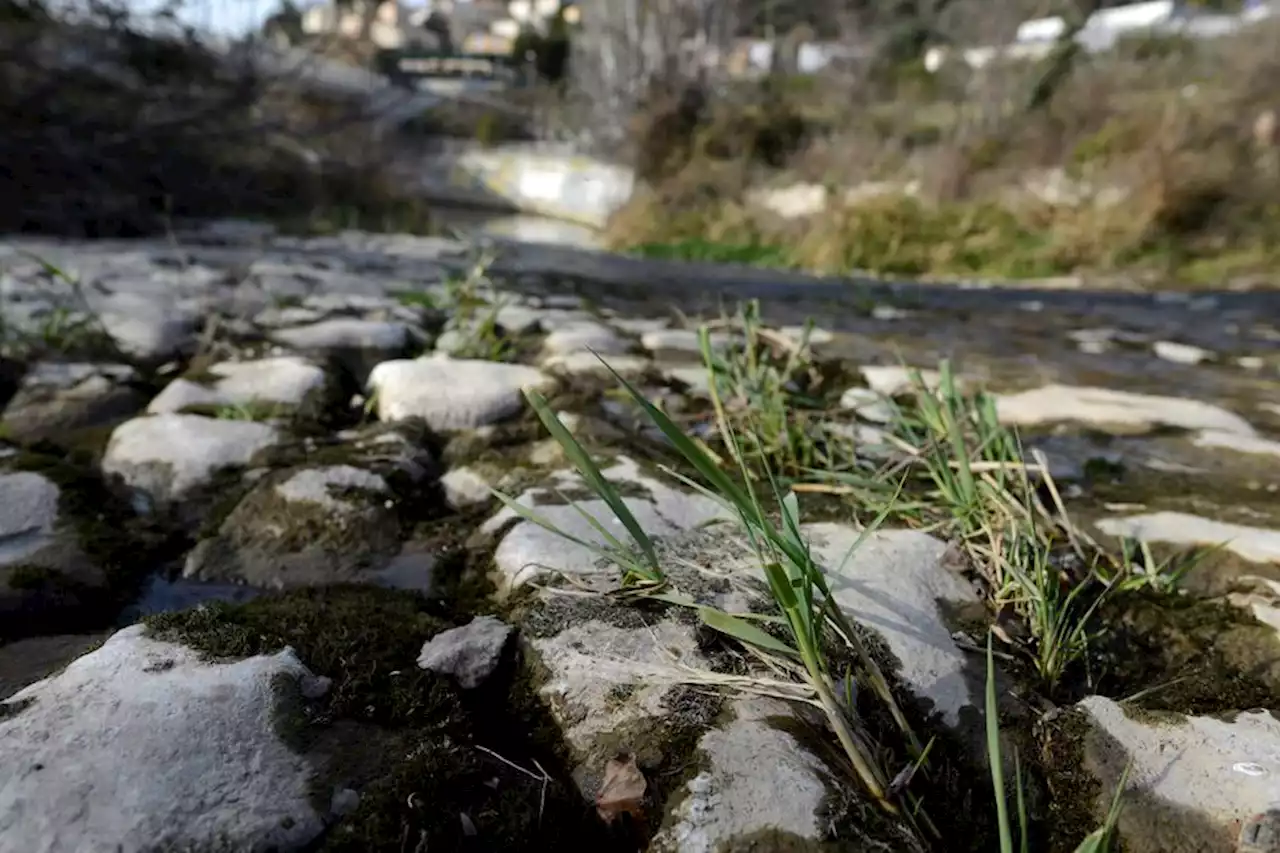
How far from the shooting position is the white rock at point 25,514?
1144 millimetres

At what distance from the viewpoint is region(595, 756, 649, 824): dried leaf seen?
0.77m

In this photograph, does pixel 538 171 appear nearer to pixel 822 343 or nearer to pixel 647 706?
pixel 822 343

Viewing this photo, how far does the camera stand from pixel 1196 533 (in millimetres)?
1304

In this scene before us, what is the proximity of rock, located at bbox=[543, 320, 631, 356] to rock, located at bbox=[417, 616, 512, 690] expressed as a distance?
3.94ft

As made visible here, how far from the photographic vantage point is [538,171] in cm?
1598

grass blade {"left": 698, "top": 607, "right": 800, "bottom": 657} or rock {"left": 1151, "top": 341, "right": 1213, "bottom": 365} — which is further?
rock {"left": 1151, "top": 341, "right": 1213, "bottom": 365}

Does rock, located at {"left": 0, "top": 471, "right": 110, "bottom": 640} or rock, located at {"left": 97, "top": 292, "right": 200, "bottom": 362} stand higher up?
rock, located at {"left": 97, "top": 292, "right": 200, "bottom": 362}

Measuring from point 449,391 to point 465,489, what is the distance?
14.5 inches

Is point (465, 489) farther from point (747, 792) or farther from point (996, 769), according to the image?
point (996, 769)

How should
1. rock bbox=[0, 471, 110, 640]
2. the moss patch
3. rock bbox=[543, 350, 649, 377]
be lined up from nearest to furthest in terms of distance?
1. the moss patch
2. rock bbox=[0, 471, 110, 640]
3. rock bbox=[543, 350, 649, 377]

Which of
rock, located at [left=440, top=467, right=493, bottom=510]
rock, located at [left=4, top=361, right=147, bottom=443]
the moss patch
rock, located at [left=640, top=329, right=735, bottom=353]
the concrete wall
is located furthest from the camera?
the concrete wall

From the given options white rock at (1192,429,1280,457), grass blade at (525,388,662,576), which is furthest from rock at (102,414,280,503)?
white rock at (1192,429,1280,457)

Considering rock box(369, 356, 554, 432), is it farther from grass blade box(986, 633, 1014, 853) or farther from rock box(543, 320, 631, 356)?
grass blade box(986, 633, 1014, 853)

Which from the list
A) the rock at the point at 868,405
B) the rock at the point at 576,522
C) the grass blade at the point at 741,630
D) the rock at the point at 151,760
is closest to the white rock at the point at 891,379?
the rock at the point at 868,405
